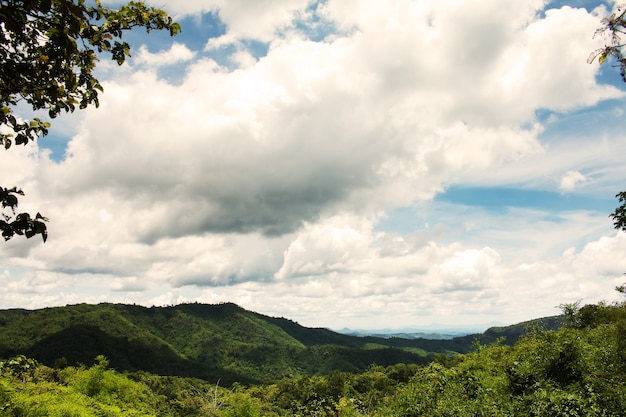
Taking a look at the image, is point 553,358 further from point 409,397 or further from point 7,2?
point 7,2

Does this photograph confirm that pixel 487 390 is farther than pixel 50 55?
Yes

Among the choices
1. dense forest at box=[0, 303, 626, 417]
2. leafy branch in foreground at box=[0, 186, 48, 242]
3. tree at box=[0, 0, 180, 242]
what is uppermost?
tree at box=[0, 0, 180, 242]

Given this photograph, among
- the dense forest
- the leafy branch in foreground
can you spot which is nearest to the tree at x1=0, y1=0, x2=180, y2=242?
the leafy branch in foreground

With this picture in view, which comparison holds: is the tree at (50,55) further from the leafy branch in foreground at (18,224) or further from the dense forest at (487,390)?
the dense forest at (487,390)

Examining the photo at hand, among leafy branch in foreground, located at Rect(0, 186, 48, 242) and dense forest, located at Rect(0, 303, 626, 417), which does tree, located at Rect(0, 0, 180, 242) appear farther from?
dense forest, located at Rect(0, 303, 626, 417)

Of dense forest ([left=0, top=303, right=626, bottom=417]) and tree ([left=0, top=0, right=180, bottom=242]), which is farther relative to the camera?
dense forest ([left=0, top=303, right=626, bottom=417])

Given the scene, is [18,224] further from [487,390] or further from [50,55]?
[487,390]

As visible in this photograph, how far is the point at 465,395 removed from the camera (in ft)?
78.5

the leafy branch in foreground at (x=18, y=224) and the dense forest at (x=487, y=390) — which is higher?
the leafy branch in foreground at (x=18, y=224)

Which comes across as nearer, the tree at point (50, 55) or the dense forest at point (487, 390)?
the tree at point (50, 55)

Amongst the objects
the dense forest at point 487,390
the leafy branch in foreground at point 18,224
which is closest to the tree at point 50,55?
the leafy branch in foreground at point 18,224

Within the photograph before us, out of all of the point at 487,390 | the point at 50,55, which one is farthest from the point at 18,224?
the point at 487,390

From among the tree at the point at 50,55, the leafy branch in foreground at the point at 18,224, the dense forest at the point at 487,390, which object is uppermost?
the tree at the point at 50,55

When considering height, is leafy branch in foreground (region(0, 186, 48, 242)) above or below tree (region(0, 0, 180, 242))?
below
